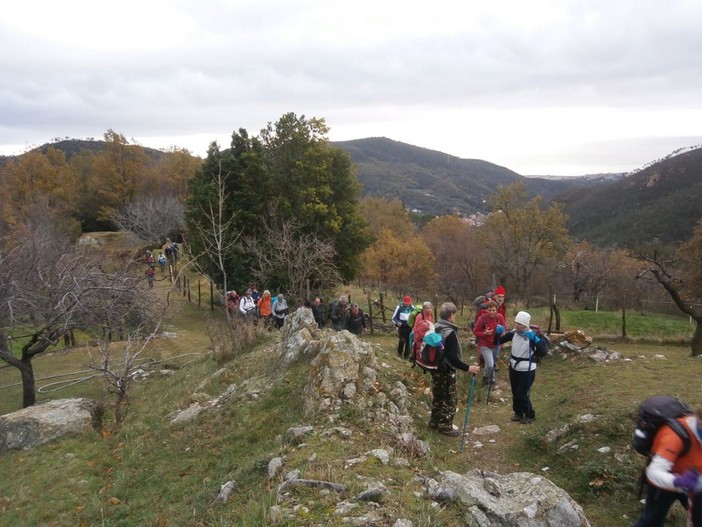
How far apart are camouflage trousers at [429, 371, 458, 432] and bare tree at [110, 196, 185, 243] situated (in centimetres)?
3185

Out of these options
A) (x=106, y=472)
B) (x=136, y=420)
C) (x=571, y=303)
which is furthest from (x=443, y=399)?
(x=571, y=303)

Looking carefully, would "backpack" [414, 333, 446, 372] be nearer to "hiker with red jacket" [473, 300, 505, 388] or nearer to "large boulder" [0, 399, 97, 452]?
"hiker with red jacket" [473, 300, 505, 388]

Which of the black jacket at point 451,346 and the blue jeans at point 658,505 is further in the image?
the black jacket at point 451,346

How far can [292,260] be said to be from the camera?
2181 cm

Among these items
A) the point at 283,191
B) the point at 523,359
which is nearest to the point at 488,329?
the point at 523,359

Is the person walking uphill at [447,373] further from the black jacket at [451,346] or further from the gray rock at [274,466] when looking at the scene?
the gray rock at [274,466]

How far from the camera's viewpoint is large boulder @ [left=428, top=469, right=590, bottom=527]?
409cm

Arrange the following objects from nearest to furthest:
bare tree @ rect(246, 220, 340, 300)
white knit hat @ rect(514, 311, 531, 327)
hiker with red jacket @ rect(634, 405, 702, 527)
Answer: hiker with red jacket @ rect(634, 405, 702, 527) → white knit hat @ rect(514, 311, 531, 327) → bare tree @ rect(246, 220, 340, 300)

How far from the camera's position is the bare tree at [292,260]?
785 inches

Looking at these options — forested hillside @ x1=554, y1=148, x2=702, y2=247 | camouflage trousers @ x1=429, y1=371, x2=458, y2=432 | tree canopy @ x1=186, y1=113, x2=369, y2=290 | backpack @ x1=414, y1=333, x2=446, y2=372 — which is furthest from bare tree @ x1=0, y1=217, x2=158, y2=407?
Result: forested hillside @ x1=554, y1=148, x2=702, y2=247

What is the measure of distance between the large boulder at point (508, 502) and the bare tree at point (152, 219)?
34.1m

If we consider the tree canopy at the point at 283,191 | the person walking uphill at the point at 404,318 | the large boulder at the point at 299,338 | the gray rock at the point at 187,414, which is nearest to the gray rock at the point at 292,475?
the large boulder at the point at 299,338

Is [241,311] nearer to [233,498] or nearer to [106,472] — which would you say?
[106,472]

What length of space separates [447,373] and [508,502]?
8.19ft
